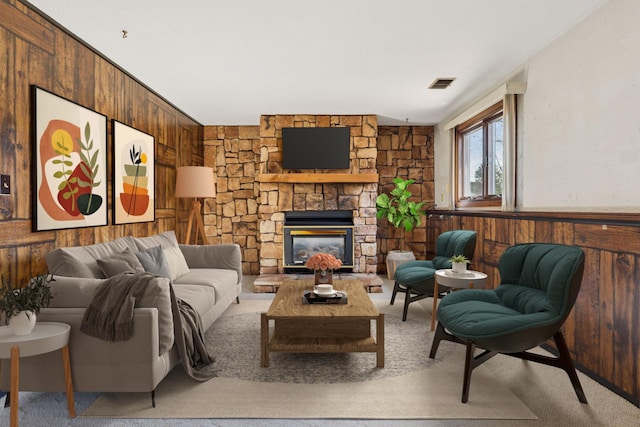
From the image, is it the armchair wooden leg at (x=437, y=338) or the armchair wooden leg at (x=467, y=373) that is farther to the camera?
the armchair wooden leg at (x=437, y=338)

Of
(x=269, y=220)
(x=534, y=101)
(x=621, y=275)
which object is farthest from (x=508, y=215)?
(x=269, y=220)

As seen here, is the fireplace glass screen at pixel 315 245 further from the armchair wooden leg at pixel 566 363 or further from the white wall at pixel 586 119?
the armchair wooden leg at pixel 566 363

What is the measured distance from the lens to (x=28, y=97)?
8.29 ft

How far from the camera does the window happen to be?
4.22 meters

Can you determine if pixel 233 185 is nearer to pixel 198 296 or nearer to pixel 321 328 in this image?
pixel 198 296

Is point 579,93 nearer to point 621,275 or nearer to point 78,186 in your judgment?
point 621,275

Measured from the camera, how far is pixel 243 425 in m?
1.96

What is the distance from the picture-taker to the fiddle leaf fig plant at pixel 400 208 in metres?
5.74

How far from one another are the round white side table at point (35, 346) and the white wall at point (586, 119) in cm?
318

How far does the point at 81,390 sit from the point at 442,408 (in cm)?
195

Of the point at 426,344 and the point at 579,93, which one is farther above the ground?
the point at 579,93

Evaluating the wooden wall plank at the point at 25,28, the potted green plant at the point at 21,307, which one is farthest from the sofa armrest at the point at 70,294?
the wooden wall plank at the point at 25,28

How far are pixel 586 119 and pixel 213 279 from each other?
3168 mm

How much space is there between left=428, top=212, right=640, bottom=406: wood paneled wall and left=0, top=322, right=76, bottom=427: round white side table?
119 inches
